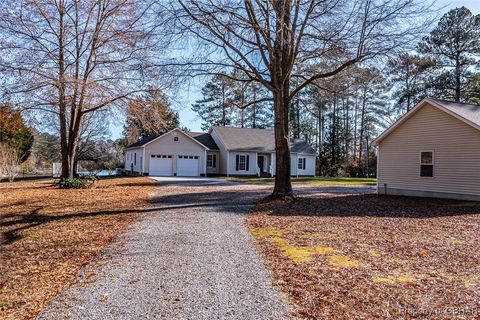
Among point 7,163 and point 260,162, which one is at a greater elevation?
point 260,162

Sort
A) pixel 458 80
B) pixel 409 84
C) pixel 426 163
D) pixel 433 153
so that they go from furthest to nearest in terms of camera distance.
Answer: pixel 409 84 < pixel 458 80 < pixel 426 163 < pixel 433 153

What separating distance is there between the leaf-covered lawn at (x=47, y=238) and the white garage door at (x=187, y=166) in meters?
15.6

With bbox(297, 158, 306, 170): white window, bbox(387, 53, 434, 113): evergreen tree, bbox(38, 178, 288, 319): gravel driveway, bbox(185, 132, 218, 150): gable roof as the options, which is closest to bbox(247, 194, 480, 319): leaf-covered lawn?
bbox(38, 178, 288, 319): gravel driveway

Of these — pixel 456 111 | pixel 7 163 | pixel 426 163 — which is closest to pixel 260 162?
pixel 426 163

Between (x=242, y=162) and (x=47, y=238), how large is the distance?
79.6ft

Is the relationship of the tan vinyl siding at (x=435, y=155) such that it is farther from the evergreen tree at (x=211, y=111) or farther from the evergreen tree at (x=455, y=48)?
the evergreen tree at (x=211, y=111)

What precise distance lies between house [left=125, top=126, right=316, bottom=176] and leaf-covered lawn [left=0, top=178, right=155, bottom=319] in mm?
15111

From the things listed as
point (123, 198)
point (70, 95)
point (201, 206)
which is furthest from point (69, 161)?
point (201, 206)

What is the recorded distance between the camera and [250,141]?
107ft

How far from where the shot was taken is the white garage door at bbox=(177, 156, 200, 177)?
97.1 ft

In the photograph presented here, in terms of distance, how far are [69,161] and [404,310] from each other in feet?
62.3

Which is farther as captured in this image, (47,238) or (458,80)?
(458,80)

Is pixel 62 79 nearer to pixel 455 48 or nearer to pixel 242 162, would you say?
pixel 242 162

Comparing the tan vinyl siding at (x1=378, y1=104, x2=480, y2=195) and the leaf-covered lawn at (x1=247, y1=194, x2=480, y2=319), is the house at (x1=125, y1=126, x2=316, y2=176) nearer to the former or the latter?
the tan vinyl siding at (x1=378, y1=104, x2=480, y2=195)
